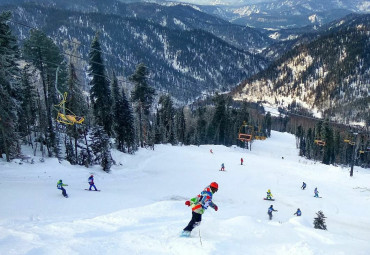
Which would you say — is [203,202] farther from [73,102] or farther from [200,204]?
[73,102]

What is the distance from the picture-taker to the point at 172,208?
15.4 m

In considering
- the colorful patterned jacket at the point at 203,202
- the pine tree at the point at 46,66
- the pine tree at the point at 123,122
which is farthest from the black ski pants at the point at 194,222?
the pine tree at the point at 123,122

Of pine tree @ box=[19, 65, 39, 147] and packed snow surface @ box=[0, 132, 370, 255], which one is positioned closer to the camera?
packed snow surface @ box=[0, 132, 370, 255]

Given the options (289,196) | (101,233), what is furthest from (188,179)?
(101,233)

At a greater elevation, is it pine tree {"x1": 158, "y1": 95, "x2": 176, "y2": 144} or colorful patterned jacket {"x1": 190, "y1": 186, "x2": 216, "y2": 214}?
pine tree {"x1": 158, "y1": 95, "x2": 176, "y2": 144}

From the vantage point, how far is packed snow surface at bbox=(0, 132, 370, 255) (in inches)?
321

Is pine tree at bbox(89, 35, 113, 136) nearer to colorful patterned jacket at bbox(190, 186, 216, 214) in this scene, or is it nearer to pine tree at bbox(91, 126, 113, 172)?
pine tree at bbox(91, 126, 113, 172)

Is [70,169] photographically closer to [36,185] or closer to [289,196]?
[36,185]

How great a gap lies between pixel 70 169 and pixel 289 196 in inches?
787

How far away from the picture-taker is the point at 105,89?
37969 mm

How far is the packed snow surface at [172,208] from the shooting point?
816cm

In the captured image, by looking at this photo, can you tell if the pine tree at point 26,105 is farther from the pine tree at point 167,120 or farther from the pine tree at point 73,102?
the pine tree at point 167,120

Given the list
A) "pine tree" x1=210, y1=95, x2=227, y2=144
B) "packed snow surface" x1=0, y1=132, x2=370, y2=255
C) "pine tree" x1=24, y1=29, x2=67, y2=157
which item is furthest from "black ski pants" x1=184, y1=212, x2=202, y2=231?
"pine tree" x1=210, y1=95, x2=227, y2=144

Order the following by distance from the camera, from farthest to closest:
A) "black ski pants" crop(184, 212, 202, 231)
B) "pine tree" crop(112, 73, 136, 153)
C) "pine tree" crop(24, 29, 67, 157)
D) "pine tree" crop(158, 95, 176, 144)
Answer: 1. "pine tree" crop(158, 95, 176, 144)
2. "pine tree" crop(112, 73, 136, 153)
3. "pine tree" crop(24, 29, 67, 157)
4. "black ski pants" crop(184, 212, 202, 231)
